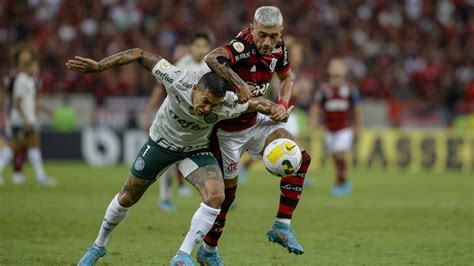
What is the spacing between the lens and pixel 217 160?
26.9ft

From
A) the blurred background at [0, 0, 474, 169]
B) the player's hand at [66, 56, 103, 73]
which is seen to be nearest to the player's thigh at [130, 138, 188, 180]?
the player's hand at [66, 56, 103, 73]

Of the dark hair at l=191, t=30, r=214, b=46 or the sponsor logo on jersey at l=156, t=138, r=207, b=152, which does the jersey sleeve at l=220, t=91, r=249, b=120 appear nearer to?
the sponsor logo on jersey at l=156, t=138, r=207, b=152

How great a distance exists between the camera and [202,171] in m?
7.53

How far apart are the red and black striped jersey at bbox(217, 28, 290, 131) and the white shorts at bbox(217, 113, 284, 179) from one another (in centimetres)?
7

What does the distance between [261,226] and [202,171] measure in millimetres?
3894

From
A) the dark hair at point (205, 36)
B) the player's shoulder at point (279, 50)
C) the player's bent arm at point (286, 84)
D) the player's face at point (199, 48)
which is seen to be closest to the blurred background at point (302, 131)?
the player's bent arm at point (286, 84)

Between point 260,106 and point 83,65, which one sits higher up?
point 83,65

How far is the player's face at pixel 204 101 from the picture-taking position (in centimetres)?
713

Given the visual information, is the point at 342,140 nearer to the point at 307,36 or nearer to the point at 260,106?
the point at 260,106

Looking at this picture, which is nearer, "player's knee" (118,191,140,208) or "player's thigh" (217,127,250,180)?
"player's knee" (118,191,140,208)

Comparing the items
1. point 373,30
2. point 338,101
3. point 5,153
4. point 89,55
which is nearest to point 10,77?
point 5,153

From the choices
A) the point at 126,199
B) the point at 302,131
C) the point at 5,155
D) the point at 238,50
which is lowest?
the point at 5,155

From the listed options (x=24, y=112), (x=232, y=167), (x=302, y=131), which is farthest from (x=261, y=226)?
(x=302, y=131)

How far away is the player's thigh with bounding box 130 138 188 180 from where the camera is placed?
7625 millimetres
